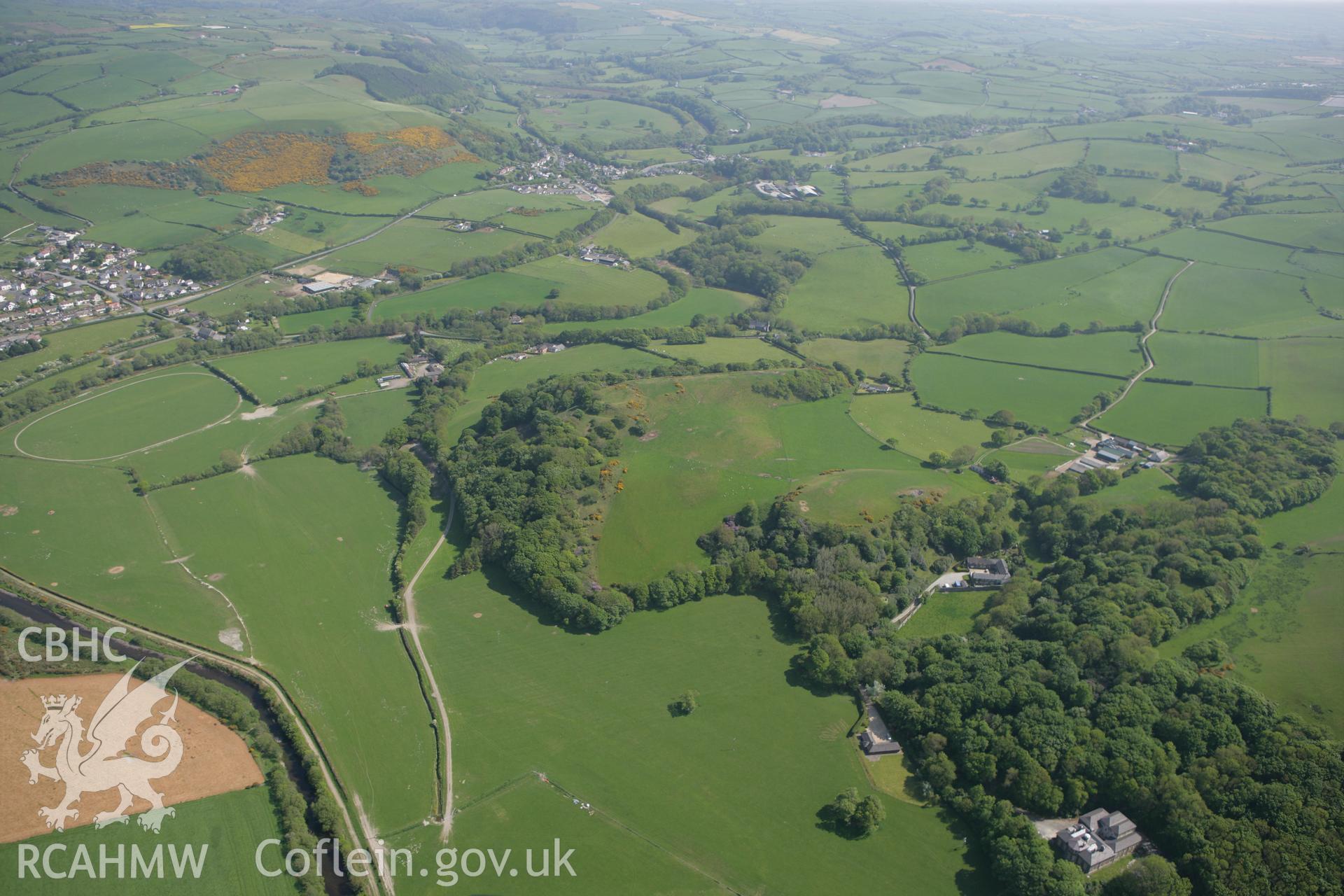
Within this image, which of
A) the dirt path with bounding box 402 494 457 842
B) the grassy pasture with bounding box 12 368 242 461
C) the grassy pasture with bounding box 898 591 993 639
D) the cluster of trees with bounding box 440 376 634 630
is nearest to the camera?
the dirt path with bounding box 402 494 457 842

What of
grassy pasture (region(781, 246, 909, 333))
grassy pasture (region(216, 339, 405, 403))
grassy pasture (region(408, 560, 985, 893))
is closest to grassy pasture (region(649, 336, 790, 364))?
grassy pasture (region(781, 246, 909, 333))

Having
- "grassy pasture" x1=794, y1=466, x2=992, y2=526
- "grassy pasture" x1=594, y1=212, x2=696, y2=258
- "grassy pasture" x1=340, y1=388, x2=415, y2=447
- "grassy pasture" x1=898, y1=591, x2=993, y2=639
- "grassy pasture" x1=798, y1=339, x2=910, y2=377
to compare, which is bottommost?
"grassy pasture" x1=340, y1=388, x2=415, y2=447

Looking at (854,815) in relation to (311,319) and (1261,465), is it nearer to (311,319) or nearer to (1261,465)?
(1261,465)

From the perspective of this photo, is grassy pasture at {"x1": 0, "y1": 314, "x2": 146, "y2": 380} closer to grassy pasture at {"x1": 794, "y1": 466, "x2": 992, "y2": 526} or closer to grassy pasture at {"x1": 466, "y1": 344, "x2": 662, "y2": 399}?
grassy pasture at {"x1": 466, "y1": 344, "x2": 662, "y2": 399}

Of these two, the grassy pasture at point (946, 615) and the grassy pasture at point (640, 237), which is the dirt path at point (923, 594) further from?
the grassy pasture at point (640, 237)

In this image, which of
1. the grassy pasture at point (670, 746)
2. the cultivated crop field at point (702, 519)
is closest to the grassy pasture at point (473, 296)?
the cultivated crop field at point (702, 519)

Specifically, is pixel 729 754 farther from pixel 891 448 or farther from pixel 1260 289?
pixel 1260 289

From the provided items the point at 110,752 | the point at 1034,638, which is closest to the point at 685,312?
the point at 1034,638
